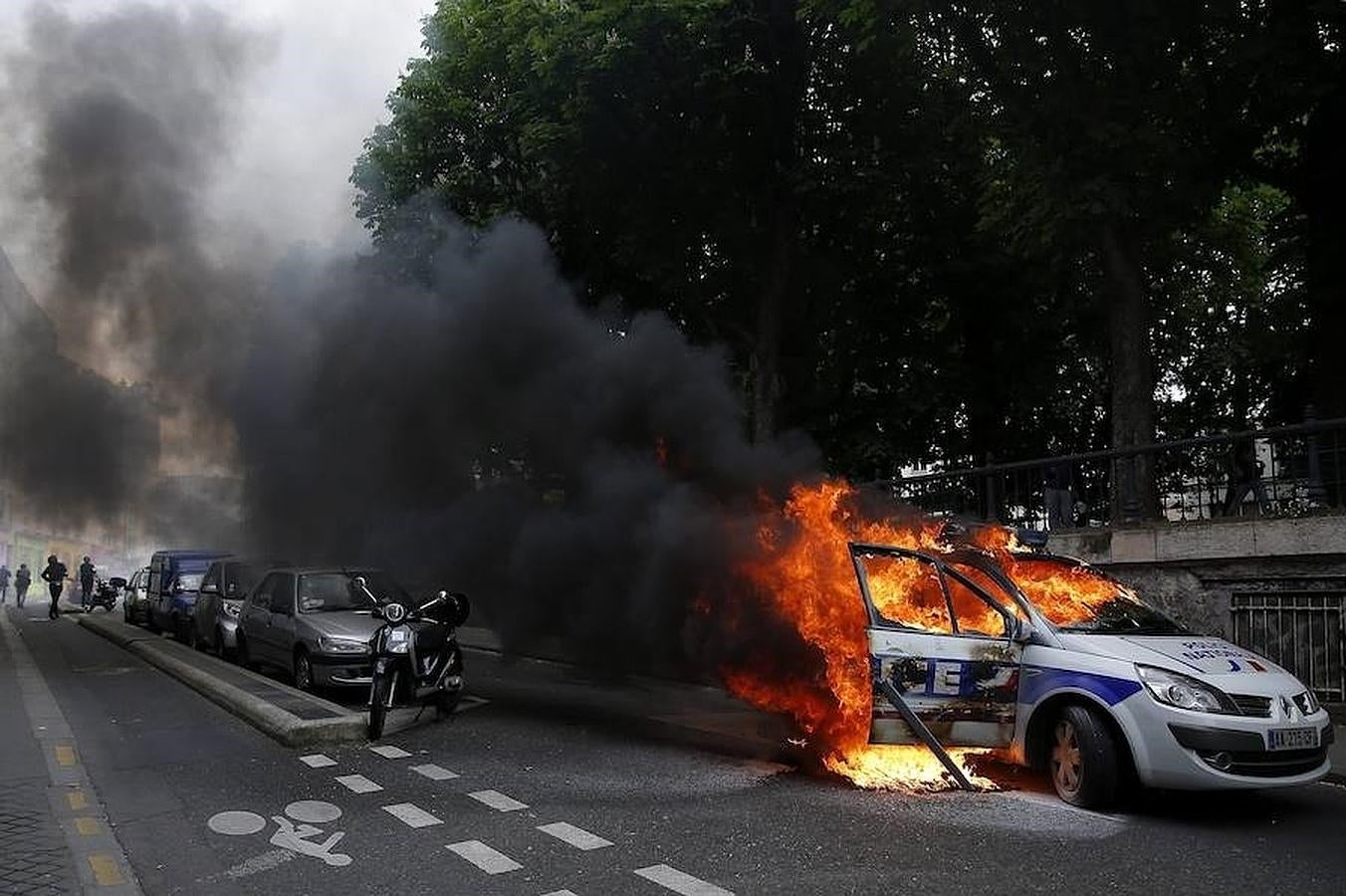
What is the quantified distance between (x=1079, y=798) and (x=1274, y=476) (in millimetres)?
6390

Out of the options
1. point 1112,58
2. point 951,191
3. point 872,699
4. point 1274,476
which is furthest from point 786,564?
point 951,191

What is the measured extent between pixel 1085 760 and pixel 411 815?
395 centimetres

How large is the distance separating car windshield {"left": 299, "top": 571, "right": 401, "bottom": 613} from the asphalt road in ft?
11.6

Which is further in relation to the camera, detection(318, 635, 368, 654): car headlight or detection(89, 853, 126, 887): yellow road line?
detection(318, 635, 368, 654): car headlight

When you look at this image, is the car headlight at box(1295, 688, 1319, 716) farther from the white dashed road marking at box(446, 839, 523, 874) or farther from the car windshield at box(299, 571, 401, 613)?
the car windshield at box(299, 571, 401, 613)

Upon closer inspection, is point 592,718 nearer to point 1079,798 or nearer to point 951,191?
point 1079,798

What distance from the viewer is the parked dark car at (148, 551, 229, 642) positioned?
19.3 metres

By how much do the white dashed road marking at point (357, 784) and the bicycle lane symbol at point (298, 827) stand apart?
38cm

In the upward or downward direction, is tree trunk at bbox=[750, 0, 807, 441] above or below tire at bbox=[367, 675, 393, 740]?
above

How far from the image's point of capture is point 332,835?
6.00 meters

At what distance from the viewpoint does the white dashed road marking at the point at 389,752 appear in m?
8.32

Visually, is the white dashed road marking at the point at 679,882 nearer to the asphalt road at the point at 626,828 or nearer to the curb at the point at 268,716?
the asphalt road at the point at 626,828

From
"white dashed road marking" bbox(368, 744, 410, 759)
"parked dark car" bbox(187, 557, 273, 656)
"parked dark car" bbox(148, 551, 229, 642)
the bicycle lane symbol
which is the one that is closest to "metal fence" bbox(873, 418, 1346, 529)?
"white dashed road marking" bbox(368, 744, 410, 759)

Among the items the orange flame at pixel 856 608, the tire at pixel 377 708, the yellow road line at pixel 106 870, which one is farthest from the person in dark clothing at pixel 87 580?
the yellow road line at pixel 106 870
